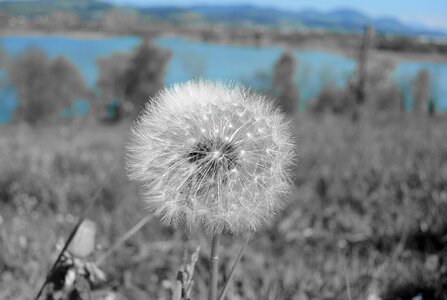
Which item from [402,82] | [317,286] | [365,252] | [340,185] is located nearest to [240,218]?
[317,286]

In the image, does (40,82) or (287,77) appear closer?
(40,82)

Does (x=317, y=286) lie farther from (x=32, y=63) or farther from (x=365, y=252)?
(x=32, y=63)

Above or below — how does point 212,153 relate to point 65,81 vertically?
above

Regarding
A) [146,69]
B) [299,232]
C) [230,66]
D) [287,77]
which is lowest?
[230,66]

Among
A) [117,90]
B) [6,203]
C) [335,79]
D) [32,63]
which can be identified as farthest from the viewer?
[335,79]

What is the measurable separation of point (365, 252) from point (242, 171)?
202cm

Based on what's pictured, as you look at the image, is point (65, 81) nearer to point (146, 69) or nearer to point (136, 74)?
point (136, 74)

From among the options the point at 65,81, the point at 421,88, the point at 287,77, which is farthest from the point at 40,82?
the point at 421,88

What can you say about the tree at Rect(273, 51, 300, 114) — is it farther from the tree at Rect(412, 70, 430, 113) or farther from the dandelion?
the dandelion

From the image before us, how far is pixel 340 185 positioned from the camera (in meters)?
4.09

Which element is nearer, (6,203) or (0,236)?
(0,236)

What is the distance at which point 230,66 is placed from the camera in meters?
135

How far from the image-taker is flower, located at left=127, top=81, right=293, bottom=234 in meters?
1.26

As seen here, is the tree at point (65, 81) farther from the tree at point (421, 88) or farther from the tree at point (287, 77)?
the tree at point (421, 88)
